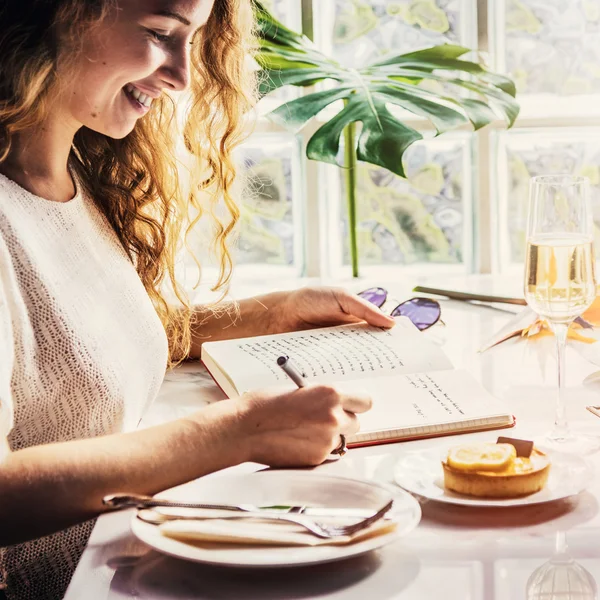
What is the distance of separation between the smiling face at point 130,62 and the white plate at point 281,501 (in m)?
0.50

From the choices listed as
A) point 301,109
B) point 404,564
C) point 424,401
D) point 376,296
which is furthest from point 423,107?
point 404,564

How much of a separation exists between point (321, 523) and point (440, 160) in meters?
1.77

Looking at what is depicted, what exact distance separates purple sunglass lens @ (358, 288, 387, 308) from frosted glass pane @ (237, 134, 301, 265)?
2.68ft

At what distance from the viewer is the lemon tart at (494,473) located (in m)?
0.77

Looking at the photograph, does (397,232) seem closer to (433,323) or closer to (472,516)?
(433,323)

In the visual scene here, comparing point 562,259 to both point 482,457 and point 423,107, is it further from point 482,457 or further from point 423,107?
point 423,107

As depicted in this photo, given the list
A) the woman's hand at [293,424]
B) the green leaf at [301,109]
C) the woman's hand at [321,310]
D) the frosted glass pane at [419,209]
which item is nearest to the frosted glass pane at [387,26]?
the frosted glass pane at [419,209]

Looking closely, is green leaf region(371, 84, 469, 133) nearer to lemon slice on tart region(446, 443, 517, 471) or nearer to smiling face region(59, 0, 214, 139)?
smiling face region(59, 0, 214, 139)

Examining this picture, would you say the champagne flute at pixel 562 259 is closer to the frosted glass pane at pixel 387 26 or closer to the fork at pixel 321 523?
the fork at pixel 321 523

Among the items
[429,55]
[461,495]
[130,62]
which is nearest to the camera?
[461,495]

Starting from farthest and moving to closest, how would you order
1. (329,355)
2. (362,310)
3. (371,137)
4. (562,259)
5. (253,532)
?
1. (371,137)
2. (362,310)
3. (329,355)
4. (562,259)
5. (253,532)

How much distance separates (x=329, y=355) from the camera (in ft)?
3.90

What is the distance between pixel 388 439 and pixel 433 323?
54cm

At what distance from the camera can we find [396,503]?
739 millimetres
